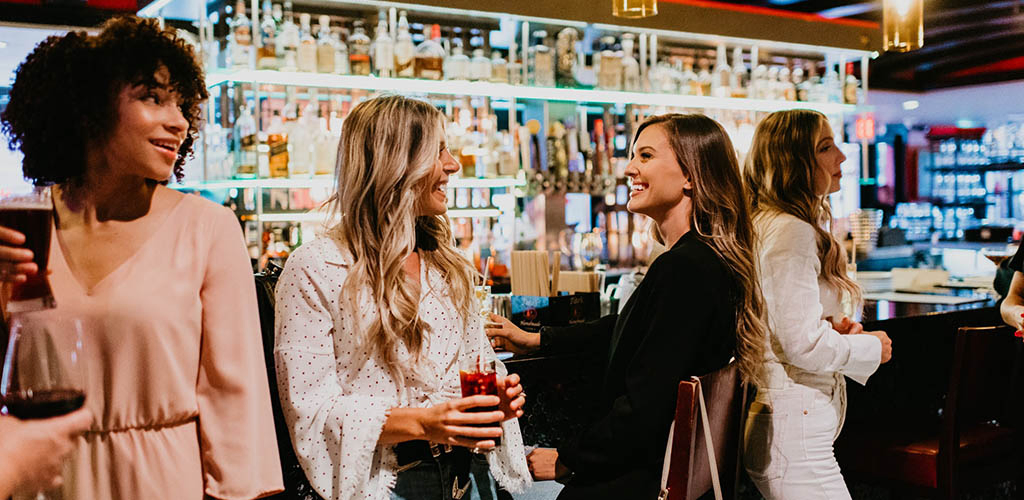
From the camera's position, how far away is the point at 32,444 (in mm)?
1060

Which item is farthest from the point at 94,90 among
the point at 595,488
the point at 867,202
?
the point at 867,202

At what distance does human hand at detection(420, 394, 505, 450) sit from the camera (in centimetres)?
160

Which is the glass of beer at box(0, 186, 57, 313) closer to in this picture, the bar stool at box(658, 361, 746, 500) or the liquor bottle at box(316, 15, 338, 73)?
the bar stool at box(658, 361, 746, 500)

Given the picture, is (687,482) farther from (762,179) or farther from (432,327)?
(762,179)

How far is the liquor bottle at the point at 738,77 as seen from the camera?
5.73 meters

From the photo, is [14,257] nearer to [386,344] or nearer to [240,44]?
[386,344]

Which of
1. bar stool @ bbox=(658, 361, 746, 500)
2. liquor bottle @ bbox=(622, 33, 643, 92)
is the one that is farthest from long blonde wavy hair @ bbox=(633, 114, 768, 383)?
liquor bottle @ bbox=(622, 33, 643, 92)

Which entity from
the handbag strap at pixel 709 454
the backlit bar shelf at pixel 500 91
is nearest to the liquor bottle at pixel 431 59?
the backlit bar shelf at pixel 500 91

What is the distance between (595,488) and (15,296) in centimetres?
120

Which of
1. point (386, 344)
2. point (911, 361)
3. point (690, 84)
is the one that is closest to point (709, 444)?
point (386, 344)

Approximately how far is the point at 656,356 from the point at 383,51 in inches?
115

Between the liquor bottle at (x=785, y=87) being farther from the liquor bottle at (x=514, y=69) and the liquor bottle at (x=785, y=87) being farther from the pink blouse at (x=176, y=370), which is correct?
the pink blouse at (x=176, y=370)

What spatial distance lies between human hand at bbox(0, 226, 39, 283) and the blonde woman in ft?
1.70

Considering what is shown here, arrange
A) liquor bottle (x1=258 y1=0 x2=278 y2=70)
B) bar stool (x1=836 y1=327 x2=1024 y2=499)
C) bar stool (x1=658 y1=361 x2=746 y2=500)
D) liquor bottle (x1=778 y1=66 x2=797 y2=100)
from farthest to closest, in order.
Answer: liquor bottle (x1=778 y1=66 x2=797 y2=100) → liquor bottle (x1=258 y1=0 x2=278 y2=70) → bar stool (x1=836 y1=327 x2=1024 y2=499) → bar stool (x1=658 y1=361 x2=746 y2=500)
